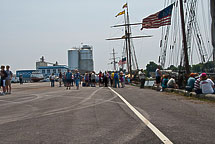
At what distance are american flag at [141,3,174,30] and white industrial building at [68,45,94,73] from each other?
9090cm

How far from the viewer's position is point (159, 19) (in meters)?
24.8

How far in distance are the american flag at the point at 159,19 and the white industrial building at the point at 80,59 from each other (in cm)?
9090

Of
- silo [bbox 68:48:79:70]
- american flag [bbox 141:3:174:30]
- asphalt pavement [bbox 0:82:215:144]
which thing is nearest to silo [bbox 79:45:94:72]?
silo [bbox 68:48:79:70]

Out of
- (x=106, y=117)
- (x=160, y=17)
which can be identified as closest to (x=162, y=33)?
(x=160, y=17)

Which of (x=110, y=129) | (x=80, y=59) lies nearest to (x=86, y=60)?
(x=80, y=59)

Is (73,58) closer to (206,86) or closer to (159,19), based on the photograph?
(159,19)

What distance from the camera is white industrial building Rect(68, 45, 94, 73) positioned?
386ft

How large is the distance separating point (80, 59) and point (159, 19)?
95.8 metres

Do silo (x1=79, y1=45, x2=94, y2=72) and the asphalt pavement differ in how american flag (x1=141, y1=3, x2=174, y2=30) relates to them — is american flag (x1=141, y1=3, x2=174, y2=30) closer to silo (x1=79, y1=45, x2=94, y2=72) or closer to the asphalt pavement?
the asphalt pavement

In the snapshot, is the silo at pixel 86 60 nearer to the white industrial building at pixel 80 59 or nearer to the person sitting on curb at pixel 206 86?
the white industrial building at pixel 80 59

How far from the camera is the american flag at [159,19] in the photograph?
23.5 meters

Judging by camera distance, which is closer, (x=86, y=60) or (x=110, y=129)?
(x=110, y=129)

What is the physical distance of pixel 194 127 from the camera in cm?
586

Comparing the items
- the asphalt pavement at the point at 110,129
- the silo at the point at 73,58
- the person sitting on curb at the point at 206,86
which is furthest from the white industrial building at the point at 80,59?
the asphalt pavement at the point at 110,129
